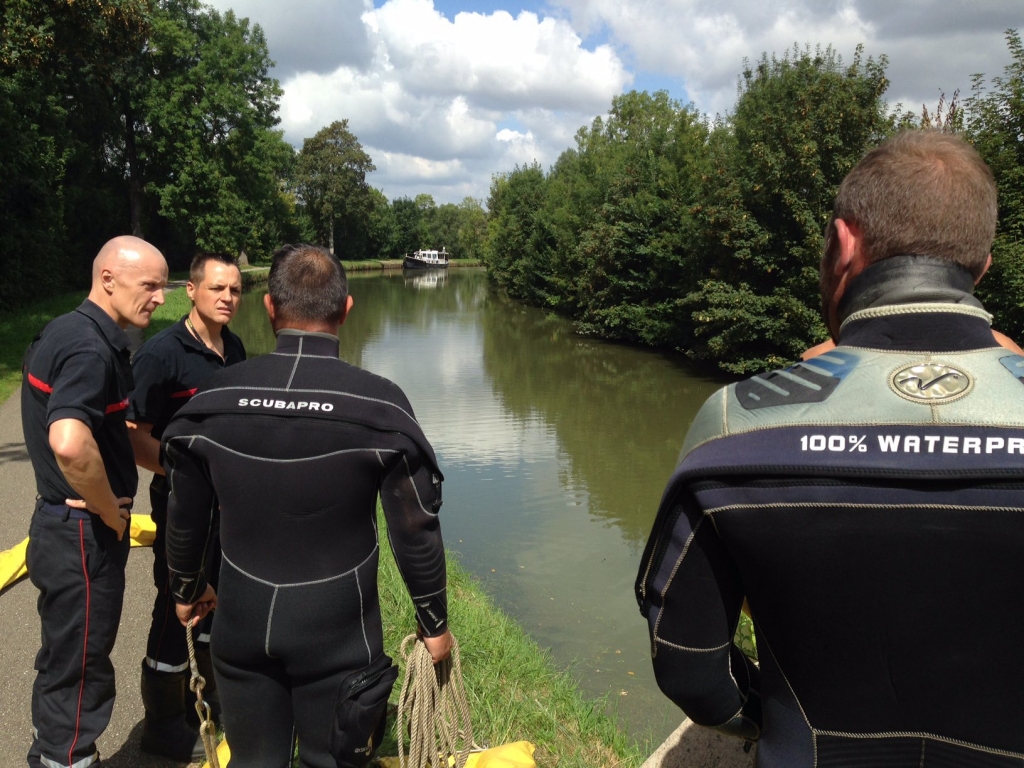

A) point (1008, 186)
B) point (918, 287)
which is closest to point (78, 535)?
point (918, 287)

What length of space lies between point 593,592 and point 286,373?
501 centimetres

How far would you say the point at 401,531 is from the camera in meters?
2.43

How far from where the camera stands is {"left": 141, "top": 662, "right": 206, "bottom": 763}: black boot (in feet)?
11.1

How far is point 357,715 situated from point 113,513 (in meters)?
1.25

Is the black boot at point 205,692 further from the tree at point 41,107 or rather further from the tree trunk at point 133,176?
the tree trunk at point 133,176

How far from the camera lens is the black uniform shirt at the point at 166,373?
332 cm

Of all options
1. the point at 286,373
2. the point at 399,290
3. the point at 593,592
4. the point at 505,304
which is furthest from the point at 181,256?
the point at 286,373

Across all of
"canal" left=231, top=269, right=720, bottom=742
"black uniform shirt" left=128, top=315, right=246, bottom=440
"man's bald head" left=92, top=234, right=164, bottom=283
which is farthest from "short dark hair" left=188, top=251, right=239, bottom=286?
"canal" left=231, top=269, right=720, bottom=742

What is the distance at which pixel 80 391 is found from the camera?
2.75m

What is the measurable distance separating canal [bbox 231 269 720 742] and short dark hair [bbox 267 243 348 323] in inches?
117

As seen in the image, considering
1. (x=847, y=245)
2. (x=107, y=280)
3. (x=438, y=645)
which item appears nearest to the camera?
(x=847, y=245)

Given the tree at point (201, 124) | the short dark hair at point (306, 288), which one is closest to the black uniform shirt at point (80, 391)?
the short dark hair at point (306, 288)

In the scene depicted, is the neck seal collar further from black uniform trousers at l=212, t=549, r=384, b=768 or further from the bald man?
the bald man

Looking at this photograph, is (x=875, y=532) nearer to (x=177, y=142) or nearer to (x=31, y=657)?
(x=31, y=657)
